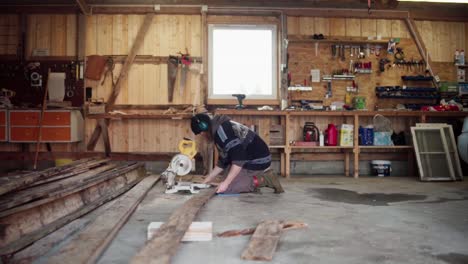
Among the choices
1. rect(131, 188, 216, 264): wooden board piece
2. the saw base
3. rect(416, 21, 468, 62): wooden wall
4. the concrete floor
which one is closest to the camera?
rect(131, 188, 216, 264): wooden board piece

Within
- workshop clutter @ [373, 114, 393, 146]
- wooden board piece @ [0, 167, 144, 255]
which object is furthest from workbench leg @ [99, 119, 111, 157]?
workshop clutter @ [373, 114, 393, 146]

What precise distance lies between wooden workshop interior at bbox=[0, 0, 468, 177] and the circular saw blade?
2.49 m

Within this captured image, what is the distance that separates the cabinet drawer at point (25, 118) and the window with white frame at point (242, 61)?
117 inches

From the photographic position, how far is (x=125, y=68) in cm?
799

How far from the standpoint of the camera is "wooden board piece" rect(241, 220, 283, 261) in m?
2.81

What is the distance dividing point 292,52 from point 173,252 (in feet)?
19.6

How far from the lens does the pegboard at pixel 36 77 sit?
26.4 feet

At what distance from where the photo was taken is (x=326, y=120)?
824 centimetres

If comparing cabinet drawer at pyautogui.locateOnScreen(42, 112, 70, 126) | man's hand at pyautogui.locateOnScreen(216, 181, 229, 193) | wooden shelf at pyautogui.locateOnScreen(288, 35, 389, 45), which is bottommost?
man's hand at pyautogui.locateOnScreen(216, 181, 229, 193)

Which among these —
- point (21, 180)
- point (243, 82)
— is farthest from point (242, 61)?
point (21, 180)

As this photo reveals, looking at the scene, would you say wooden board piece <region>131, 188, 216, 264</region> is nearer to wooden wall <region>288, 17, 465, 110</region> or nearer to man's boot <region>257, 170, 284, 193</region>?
man's boot <region>257, 170, 284, 193</region>

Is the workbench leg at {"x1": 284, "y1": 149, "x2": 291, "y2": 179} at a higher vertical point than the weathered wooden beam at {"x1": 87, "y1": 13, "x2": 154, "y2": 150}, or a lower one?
lower

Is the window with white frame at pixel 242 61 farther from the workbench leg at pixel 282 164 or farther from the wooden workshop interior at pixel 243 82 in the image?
the workbench leg at pixel 282 164

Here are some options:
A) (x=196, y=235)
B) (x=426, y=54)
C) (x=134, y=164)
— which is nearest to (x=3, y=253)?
(x=196, y=235)
